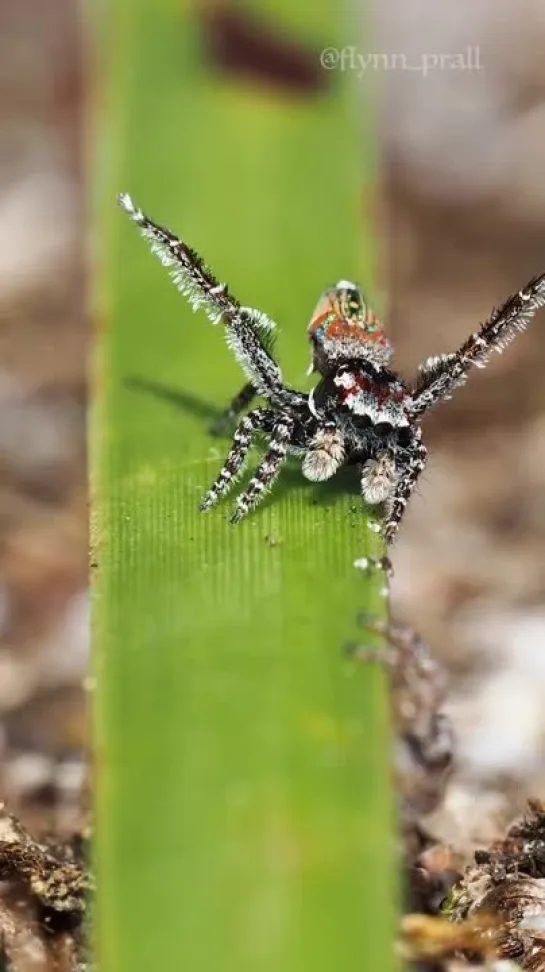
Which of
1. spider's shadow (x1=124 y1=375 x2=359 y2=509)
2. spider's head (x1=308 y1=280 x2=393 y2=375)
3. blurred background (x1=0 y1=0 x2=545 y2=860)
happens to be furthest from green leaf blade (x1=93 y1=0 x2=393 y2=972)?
blurred background (x1=0 y1=0 x2=545 y2=860)

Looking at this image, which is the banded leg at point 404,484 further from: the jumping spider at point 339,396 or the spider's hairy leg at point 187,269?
the spider's hairy leg at point 187,269

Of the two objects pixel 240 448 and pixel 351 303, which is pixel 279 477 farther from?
pixel 351 303

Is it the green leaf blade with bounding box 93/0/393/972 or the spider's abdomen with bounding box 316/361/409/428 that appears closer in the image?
the green leaf blade with bounding box 93/0/393/972

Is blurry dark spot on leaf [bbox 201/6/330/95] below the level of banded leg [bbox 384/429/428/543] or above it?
Answer: above

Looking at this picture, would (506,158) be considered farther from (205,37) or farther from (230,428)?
(230,428)

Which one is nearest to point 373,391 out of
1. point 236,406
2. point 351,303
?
point 351,303

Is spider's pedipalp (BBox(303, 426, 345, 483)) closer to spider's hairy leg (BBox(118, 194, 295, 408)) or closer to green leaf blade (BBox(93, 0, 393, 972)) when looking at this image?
green leaf blade (BBox(93, 0, 393, 972))

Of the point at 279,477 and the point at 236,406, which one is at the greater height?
the point at 236,406
